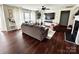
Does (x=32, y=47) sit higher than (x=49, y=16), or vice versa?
(x=49, y=16)

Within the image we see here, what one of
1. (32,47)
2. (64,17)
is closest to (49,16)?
(64,17)

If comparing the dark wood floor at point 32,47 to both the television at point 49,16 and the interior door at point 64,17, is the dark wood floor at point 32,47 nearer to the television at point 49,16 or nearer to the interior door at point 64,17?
the interior door at point 64,17

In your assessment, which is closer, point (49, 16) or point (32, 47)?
point (49, 16)

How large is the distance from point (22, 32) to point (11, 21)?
1.99m

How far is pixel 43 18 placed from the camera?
2201mm

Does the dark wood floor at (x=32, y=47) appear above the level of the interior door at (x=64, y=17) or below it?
below

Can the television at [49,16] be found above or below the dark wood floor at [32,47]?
above

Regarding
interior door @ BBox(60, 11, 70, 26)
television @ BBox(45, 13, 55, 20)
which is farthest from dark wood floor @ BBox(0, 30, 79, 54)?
television @ BBox(45, 13, 55, 20)

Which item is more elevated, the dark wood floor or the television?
the television

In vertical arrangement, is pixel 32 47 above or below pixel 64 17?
below

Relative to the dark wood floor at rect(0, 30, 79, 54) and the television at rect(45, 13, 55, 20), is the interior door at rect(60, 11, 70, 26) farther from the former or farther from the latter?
the dark wood floor at rect(0, 30, 79, 54)

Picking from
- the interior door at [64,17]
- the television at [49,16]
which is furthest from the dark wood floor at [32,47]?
the television at [49,16]

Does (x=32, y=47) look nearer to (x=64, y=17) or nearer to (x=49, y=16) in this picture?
(x=49, y=16)
